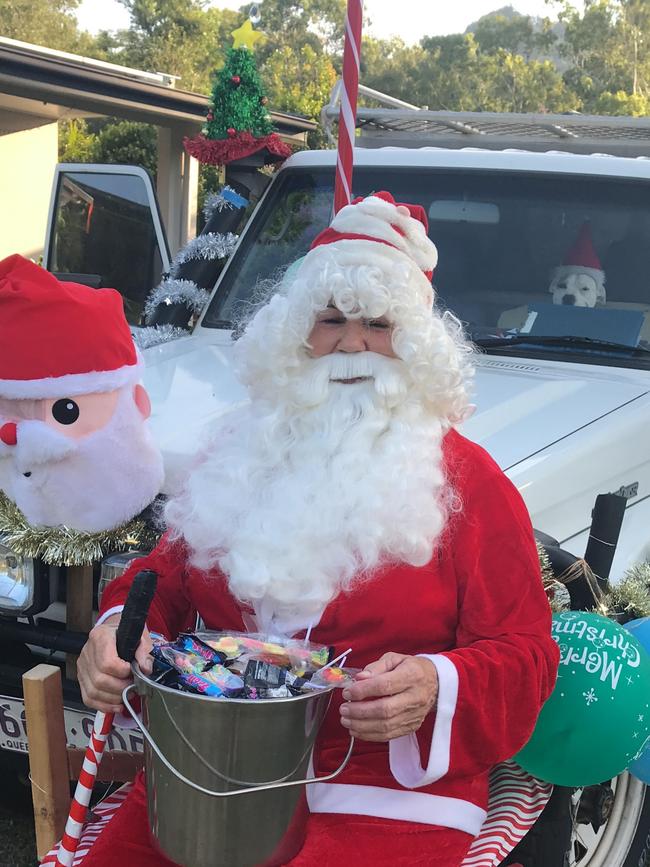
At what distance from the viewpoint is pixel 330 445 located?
7.26ft

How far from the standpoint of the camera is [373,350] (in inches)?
90.0

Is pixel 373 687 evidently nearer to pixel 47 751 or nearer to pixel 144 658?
pixel 144 658

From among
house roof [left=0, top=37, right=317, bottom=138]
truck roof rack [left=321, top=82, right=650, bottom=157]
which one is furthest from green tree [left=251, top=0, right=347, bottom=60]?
truck roof rack [left=321, top=82, right=650, bottom=157]

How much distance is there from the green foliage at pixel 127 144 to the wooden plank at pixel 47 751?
74.4 feet

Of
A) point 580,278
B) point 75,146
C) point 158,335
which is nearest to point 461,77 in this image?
point 75,146

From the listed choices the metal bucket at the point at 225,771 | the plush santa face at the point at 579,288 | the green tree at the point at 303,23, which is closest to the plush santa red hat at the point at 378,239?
the metal bucket at the point at 225,771

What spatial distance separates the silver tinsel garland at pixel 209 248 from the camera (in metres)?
4.56

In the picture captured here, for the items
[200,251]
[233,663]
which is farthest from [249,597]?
[200,251]

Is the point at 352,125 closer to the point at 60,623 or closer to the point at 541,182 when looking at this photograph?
the point at 541,182

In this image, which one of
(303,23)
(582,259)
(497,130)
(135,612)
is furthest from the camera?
(303,23)

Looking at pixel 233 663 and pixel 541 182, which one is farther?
pixel 541 182

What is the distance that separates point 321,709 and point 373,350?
802mm

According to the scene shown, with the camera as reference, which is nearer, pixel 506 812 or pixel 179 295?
pixel 506 812

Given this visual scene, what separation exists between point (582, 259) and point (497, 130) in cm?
253
